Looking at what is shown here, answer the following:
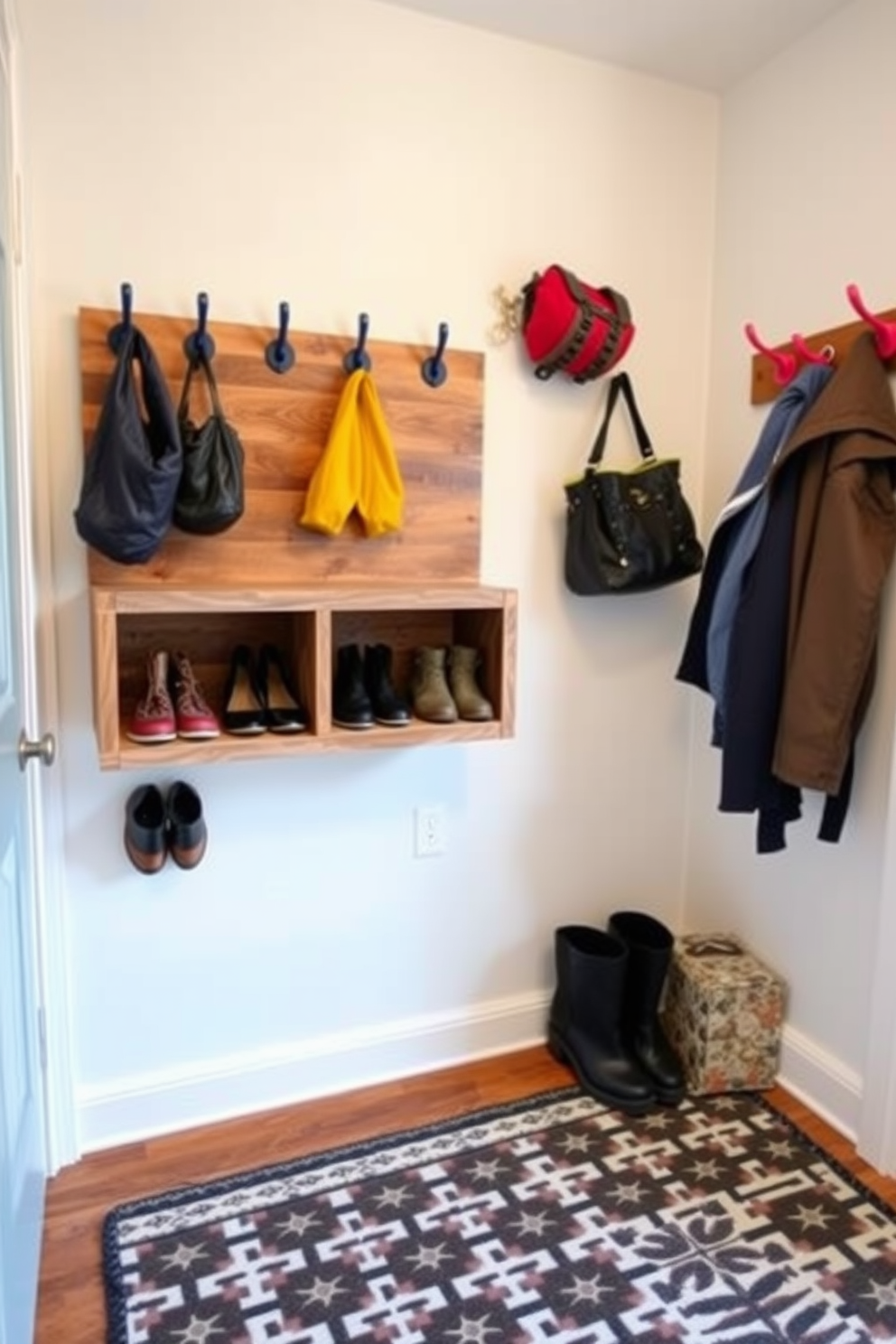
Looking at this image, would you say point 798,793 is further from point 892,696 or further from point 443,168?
point 443,168

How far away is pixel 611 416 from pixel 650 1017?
1443 millimetres

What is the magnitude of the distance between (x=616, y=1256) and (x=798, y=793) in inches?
37.3

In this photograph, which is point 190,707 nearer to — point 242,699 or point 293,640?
point 242,699

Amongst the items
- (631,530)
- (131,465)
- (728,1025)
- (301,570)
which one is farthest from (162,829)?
(728,1025)

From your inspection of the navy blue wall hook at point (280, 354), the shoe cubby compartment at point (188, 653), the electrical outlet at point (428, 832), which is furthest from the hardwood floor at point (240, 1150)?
the navy blue wall hook at point (280, 354)

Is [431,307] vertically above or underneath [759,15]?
underneath

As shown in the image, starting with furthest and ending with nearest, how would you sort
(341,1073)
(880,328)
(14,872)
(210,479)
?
(341,1073)
(880,328)
(210,479)
(14,872)

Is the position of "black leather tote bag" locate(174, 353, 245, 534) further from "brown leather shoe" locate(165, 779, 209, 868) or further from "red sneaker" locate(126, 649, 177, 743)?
"brown leather shoe" locate(165, 779, 209, 868)

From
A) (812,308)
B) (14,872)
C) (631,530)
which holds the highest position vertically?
(812,308)

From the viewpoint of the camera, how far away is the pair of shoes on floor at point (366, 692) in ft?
5.67

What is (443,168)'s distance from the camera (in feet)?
6.15

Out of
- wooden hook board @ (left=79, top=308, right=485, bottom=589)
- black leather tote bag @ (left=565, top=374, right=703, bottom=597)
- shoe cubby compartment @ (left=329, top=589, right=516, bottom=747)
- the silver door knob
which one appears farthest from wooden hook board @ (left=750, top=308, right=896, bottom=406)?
the silver door knob

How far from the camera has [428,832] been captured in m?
2.04

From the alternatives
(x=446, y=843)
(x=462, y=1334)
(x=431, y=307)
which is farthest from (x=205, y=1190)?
(x=431, y=307)
